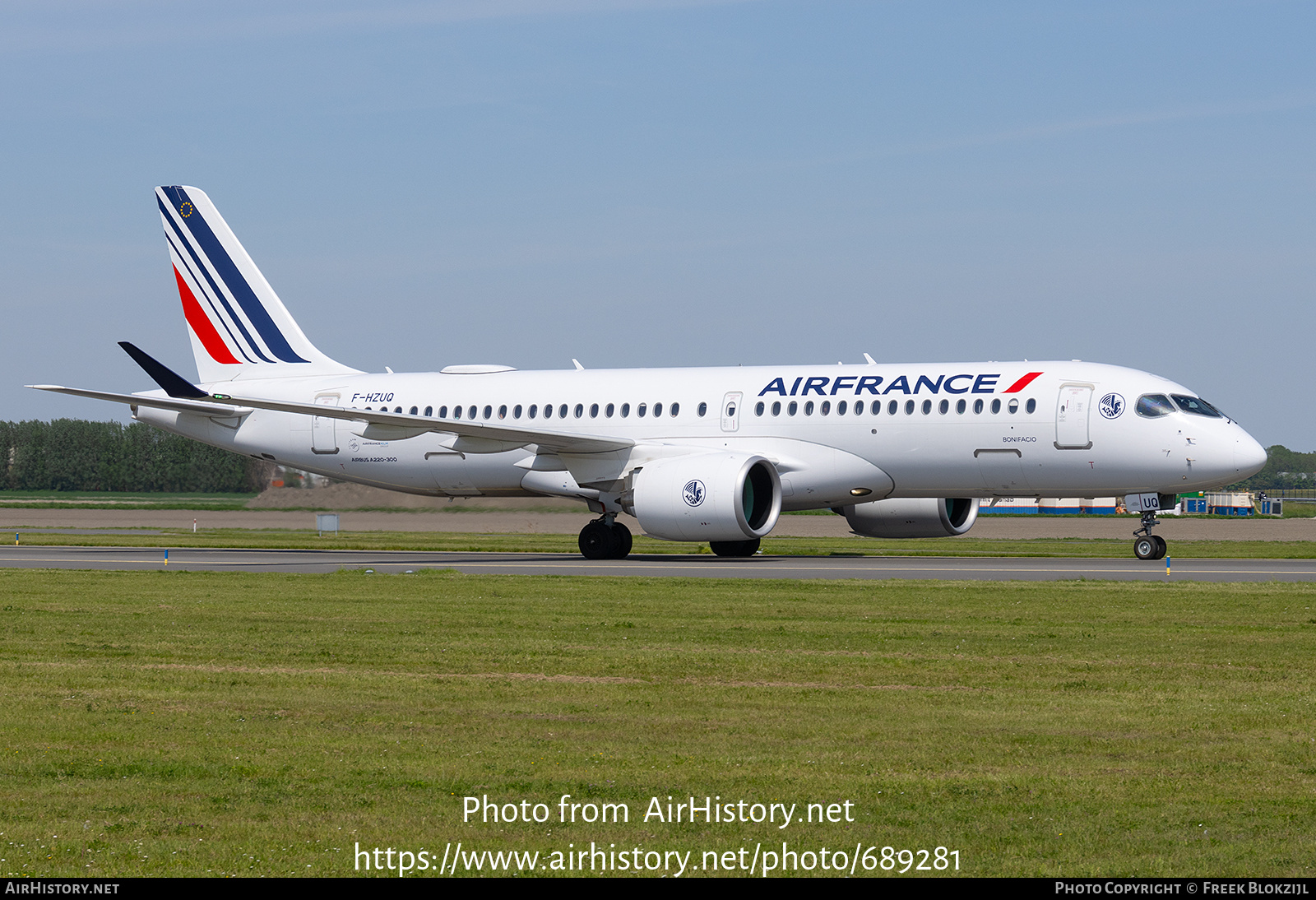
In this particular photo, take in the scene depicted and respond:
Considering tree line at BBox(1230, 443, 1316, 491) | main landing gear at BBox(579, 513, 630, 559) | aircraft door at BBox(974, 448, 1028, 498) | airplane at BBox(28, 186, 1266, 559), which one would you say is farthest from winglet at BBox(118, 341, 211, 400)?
tree line at BBox(1230, 443, 1316, 491)

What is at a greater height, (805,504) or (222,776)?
(805,504)

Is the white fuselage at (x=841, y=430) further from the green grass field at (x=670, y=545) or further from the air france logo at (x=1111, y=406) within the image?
the green grass field at (x=670, y=545)

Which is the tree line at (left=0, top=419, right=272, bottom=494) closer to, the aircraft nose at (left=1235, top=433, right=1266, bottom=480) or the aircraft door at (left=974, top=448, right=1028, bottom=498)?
the aircraft door at (left=974, top=448, right=1028, bottom=498)

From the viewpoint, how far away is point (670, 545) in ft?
136

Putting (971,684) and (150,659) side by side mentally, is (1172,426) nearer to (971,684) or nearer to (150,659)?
(971,684)

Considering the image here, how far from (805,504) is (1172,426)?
→ 7.64 m

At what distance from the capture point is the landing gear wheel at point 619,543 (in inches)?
1309

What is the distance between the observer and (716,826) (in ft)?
24.3

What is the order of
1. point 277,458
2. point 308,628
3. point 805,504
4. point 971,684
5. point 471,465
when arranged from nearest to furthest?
point 971,684 < point 308,628 < point 805,504 < point 471,465 < point 277,458

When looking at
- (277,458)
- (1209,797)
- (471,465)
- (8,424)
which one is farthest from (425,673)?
(8,424)

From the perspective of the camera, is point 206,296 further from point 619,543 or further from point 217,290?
point 619,543

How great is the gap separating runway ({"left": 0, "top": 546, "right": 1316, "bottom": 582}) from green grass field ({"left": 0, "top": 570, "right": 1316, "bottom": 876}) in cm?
749

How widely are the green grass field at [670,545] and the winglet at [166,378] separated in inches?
182

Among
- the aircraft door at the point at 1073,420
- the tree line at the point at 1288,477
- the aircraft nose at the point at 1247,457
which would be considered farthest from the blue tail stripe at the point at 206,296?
the tree line at the point at 1288,477
